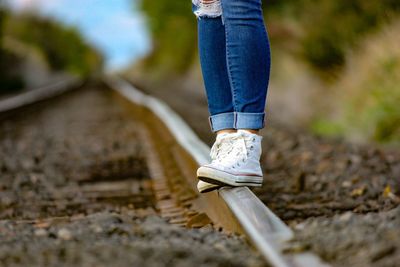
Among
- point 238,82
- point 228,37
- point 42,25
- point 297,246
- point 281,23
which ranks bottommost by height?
point 297,246

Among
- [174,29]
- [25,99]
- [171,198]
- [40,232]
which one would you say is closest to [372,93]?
[171,198]

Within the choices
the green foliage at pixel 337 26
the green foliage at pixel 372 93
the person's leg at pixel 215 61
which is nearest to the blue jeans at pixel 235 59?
the person's leg at pixel 215 61

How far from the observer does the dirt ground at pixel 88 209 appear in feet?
6.62

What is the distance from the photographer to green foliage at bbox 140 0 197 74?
22.9 metres

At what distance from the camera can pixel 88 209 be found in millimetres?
3488

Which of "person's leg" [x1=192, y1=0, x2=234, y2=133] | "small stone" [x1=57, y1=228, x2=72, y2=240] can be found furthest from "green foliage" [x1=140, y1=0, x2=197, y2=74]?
"small stone" [x1=57, y1=228, x2=72, y2=240]

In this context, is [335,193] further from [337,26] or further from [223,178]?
[337,26]

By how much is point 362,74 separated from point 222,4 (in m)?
5.36

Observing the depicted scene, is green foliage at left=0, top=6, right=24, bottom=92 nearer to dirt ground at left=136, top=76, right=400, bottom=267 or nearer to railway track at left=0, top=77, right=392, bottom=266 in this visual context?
railway track at left=0, top=77, right=392, bottom=266

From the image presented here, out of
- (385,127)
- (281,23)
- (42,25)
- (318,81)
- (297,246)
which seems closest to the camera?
(297,246)

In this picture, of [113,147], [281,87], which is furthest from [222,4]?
[281,87]

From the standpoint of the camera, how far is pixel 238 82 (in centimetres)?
293

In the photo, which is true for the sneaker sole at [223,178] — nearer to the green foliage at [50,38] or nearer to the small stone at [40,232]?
the small stone at [40,232]

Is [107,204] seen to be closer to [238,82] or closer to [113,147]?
[238,82]
